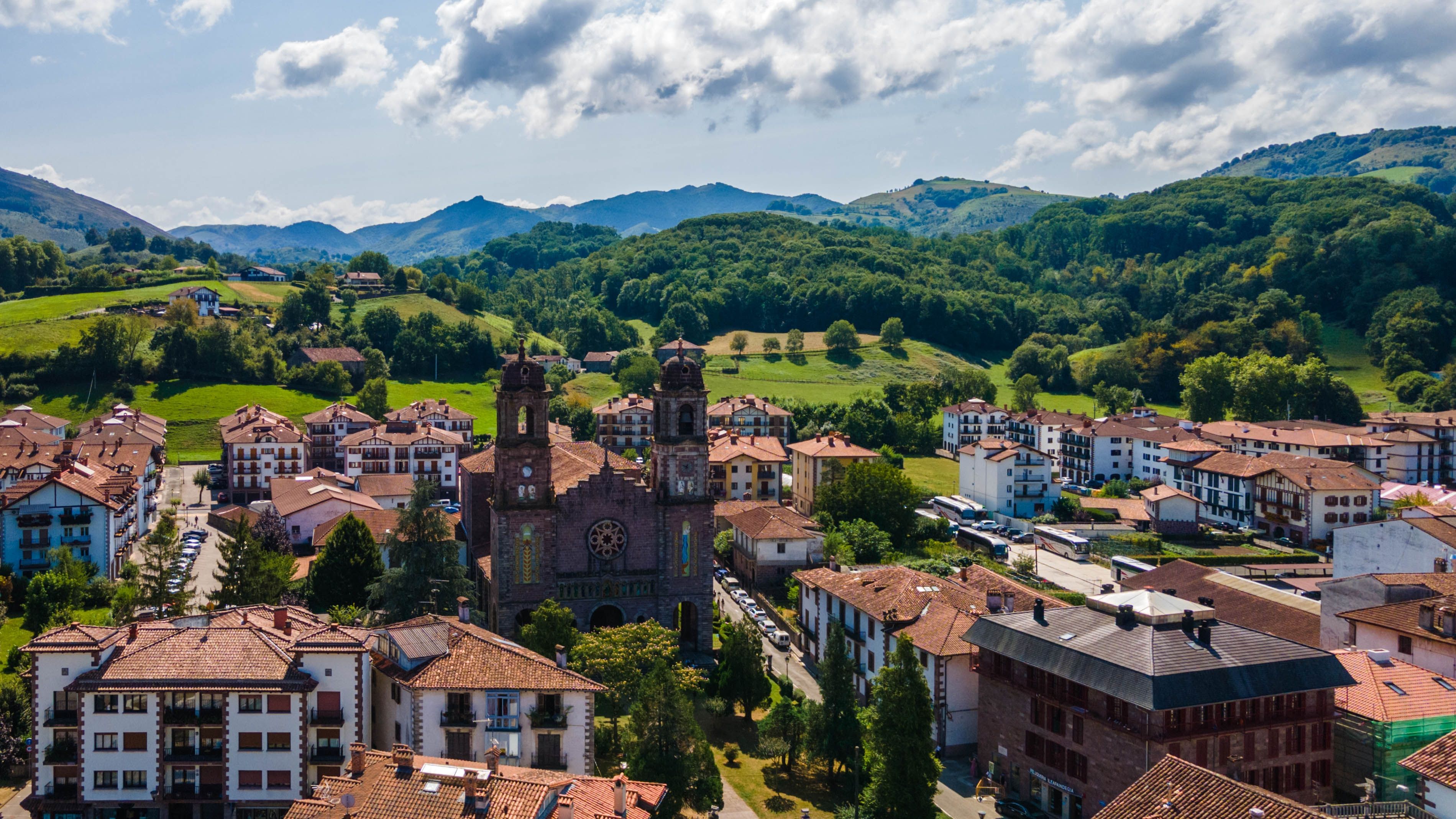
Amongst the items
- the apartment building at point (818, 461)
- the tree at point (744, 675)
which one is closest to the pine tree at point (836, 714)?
the tree at point (744, 675)

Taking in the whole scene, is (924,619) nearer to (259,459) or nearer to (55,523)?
(55,523)

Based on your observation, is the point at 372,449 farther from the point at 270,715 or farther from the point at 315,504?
the point at 270,715

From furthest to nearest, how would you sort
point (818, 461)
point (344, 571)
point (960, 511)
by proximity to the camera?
point (960, 511) → point (818, 461) → point (344, 571)

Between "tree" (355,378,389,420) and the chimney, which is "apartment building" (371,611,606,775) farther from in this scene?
"tree" (355,378,389,420)

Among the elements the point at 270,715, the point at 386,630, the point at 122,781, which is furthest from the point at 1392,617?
the point at 122,781

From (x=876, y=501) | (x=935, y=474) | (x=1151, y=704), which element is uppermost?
Answer: (x=876, y=501)

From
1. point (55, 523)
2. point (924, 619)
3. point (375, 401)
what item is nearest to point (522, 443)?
point (924, 619)

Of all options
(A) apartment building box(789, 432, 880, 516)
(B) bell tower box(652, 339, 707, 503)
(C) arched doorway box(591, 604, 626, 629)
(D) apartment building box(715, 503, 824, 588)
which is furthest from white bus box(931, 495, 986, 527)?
(C) arched doorway box(591, 604, 626, 629)
